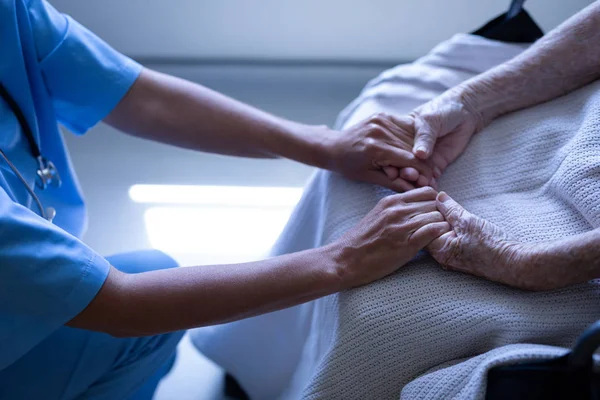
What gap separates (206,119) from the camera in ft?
3.89

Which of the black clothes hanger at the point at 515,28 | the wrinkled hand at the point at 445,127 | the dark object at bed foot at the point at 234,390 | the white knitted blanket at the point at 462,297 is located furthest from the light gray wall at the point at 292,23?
the dark object at bed foot at the point at 234,390

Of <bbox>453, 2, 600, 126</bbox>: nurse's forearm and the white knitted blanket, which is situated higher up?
<bbox>453, 2, 600, 126</bbox>: nurse's forearm

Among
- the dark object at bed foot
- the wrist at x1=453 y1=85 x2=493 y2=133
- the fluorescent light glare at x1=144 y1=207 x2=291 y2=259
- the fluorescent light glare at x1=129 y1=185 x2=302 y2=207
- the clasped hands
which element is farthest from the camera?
the fluorescent light glare at x1=129 y1=185 x2=302 y2=207

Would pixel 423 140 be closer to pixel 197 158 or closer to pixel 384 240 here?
pixel 384 240

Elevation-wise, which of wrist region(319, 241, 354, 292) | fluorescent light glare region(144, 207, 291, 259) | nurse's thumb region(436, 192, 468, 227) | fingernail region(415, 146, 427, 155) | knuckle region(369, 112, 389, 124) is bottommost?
fluorescent light glare region(144, 207, 291, 259)

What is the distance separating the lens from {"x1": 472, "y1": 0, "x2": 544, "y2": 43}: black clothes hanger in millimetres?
1226

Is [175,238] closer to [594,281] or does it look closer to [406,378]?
[406,378]

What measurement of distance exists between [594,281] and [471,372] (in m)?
0.25

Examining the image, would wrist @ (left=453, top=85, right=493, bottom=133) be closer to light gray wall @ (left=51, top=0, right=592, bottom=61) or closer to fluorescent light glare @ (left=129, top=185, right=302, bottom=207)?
fluorescent light glare @ (left=129, top=185, right=302, bottom=207)

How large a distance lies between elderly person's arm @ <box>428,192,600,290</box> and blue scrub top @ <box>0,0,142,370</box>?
0.50m

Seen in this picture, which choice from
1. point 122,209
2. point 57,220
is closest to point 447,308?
point 57,220

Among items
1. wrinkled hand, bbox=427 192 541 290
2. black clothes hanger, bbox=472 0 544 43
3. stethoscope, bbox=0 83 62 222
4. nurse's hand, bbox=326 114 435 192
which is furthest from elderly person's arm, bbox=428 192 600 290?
stethoscope, bbox=0 83 62 222

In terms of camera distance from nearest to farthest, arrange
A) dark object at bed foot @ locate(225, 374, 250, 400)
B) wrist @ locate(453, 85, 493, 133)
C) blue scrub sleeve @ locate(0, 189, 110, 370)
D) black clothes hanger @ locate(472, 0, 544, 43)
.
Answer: blue scrub sleeve @ locate(0, 189, 110, 370), wrist @ locate(453, 85, 493, 133), black clothes hanger @ locate(472, 0, 544, 43), dark object at bed foot @ locate(225, 374, 250, 400)

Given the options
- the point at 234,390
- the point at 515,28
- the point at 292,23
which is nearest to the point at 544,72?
the point at 515,28
